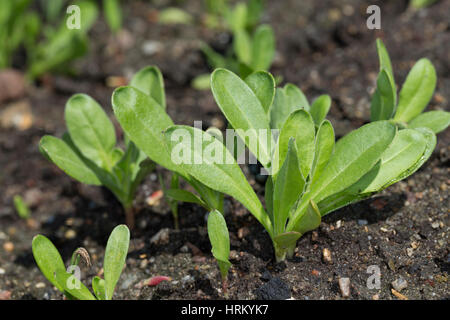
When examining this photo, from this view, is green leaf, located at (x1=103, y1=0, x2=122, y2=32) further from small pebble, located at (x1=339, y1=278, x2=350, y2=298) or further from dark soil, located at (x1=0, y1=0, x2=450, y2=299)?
small pebble, located at (x1=339, y1=278, x2=350, y2=298)

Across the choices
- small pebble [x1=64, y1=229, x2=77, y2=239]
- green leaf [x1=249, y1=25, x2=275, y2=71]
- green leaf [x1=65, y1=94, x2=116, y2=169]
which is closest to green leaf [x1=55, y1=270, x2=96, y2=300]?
green leaf [x1=65, y1=94, x2=116, y2=169]

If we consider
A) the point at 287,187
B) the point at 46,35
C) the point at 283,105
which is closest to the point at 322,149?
the point at 287,187

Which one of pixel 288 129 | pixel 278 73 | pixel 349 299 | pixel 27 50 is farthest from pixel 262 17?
pixel 349 299

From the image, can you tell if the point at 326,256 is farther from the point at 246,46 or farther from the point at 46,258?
the point at 246,46

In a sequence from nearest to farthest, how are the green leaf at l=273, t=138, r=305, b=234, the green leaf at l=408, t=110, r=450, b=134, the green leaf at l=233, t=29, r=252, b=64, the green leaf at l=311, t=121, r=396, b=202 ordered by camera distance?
the green leaf at l=273, t=138, r=305, b=234, the green leaf at l=311, t=121, r=396, b=202, the green leaf at l=408, t=110, r=450, b=134, the green leaf at l=233, t=29, r=252, b=64

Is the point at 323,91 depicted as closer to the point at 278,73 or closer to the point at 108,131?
the point at 278,73

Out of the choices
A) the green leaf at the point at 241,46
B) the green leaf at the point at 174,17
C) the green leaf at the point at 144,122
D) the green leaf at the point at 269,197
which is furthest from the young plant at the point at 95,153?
the green leaf at the point at 174,17

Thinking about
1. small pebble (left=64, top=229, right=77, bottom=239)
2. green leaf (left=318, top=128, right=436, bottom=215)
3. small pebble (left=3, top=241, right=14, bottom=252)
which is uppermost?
green leaf (left=318, top=128, right=436, bottom=215)
